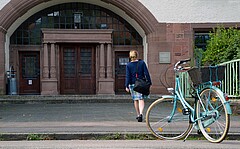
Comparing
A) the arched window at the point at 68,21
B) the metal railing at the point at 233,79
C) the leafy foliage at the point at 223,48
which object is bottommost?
the metal railing at the point at 233,79

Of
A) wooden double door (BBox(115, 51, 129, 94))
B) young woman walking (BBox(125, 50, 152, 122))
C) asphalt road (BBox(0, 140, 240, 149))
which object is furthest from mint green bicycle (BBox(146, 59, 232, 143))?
wooden double door (BBox(115, 51, 129, 94))

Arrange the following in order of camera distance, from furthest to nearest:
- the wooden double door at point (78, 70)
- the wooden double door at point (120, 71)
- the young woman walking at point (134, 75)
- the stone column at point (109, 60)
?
the wooden double door at point (120, 71) → the wooden double door at point (78, 70) → the stone column at point (109, 60) → the young woman walking at point (134, 75)

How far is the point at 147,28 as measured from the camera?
16.2 metres

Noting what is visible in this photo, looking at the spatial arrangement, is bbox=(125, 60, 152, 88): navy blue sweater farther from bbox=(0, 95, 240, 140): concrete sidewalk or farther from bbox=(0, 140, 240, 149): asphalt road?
bbox=(0, 140, 240, 149): asphalt road

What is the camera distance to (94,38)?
17234mm

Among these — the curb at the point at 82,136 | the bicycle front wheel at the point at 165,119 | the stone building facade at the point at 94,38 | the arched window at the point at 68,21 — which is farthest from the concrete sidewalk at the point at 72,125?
the arched window at the point at 68,21

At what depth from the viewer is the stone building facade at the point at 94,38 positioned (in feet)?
53.2

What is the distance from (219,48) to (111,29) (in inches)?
255

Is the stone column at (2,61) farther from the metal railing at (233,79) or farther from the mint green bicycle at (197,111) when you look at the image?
the mint green bicycle at (197,111)

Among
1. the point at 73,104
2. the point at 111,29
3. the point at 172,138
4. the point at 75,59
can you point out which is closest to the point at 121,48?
the point at 111,29

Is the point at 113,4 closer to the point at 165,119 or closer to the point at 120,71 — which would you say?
the point at 120,71

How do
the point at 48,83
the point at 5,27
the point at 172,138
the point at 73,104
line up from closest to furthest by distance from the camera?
the point at 172,138
the point at 73,104
the point at 5,27
the point at 48,83

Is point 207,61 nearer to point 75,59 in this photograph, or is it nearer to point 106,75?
point 106,75

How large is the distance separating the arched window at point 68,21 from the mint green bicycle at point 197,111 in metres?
11.3
